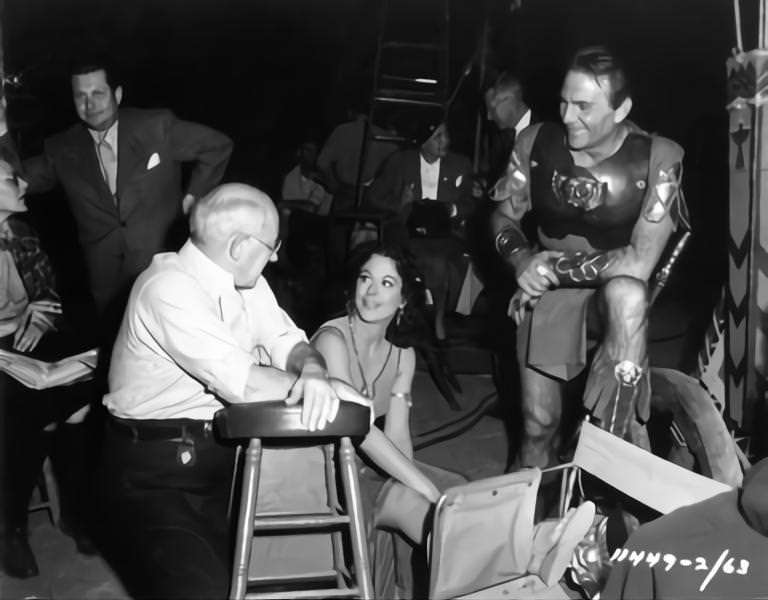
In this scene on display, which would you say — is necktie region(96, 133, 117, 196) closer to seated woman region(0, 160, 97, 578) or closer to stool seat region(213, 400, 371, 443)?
seated woman region(0, 160, 97, 578)

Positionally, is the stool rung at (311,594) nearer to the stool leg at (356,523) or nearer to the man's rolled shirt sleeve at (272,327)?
the stool leg at (356,523)

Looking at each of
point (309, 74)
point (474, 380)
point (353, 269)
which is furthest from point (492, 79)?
point (474, 380)

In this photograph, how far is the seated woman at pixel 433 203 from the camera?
8.41ft

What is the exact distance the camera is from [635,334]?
2424 mm

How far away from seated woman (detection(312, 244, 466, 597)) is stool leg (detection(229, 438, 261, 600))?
44 cm

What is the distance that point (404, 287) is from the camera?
7.89 feet

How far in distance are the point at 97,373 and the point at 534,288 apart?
1146 mm

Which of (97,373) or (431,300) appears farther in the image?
(431,300)

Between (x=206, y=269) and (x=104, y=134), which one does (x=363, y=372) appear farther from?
(x=104, y=134)

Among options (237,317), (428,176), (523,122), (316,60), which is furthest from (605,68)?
(237,317)

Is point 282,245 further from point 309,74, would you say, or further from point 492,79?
point 492,79

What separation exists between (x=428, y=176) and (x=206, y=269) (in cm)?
74

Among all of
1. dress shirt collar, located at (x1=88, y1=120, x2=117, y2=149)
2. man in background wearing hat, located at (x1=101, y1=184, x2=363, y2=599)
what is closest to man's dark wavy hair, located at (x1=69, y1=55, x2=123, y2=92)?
dress shirt collar, located at (x1=88, y1=120, x2=117, y2=149)

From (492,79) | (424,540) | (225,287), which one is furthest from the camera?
(492,79)
